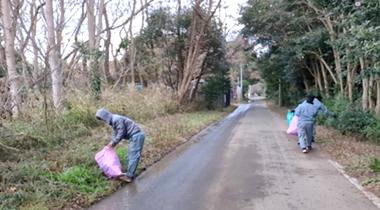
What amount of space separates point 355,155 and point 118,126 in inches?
234

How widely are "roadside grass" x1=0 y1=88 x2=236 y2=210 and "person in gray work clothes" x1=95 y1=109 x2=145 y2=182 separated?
400 millimetres

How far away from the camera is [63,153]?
786cm

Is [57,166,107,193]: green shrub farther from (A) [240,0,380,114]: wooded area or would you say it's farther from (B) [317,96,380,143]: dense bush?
(B) [317,96,380,143]: dense bush

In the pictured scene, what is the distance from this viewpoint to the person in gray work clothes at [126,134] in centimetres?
653

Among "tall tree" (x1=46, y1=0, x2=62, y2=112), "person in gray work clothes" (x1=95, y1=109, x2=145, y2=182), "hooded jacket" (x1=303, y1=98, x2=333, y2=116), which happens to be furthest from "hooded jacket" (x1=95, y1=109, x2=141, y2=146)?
"hooded jacket" (x1=303, y1=98, x2=333, y2=116)

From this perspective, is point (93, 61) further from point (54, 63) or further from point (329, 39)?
point (329, 39)

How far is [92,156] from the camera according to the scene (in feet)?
24.9

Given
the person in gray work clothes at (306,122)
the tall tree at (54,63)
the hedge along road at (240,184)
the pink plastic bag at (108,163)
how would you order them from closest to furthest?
the hedge along road at (240,184), the pink plastic bag at (108,163), the person in gray work clothes at (306,122), the tall tree at (54,63)

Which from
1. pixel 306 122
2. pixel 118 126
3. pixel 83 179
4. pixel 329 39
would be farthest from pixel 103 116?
pixel 329 39

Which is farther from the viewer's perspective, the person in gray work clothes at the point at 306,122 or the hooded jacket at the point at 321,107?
the hooded jacket at the point at 321,107

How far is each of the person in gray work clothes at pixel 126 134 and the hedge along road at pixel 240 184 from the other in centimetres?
32

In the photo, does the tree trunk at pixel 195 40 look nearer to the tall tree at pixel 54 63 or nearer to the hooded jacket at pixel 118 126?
the tall tree at pixel 54 63

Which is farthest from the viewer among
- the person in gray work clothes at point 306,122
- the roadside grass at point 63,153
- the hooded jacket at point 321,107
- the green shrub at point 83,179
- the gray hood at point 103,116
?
the hooded jacket at point 321,107

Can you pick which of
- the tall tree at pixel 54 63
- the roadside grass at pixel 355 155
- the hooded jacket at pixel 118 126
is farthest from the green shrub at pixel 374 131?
the tall tree at pixel 54 63
